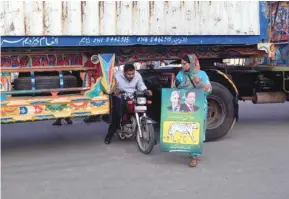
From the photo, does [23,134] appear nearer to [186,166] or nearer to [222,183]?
[186,166]

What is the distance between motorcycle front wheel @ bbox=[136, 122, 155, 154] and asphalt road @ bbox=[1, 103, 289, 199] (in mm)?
123

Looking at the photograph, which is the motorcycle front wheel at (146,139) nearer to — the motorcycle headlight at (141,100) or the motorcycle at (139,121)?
the motorcycle at (139,121)

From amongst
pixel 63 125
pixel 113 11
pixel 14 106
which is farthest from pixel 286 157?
pixel 63 125

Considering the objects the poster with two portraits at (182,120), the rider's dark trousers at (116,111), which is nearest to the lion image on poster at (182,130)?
the poster with two portraits at (182,120)

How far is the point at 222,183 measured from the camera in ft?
16.0

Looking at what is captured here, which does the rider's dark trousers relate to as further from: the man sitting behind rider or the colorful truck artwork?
the colorful truck artwork

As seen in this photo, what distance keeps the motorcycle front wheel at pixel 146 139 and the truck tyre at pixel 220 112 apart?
1.23 meters

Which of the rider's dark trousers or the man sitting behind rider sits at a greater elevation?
the man sitting behind rider

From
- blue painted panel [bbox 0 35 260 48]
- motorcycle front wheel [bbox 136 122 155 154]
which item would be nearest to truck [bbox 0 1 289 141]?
blue painted panel [bbox 0 35 260 48]

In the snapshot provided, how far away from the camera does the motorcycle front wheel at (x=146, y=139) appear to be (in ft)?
19.7

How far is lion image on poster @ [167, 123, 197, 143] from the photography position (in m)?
5.55

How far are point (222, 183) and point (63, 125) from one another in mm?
4406

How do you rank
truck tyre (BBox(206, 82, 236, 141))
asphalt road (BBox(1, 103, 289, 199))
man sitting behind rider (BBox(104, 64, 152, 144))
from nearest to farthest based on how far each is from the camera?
asphalt road (BBox(1, 103, 289, 199)) < man sitting behind rider (BBox(104, 64, 152, 144)) < truck tyre (BBox(206, 82, 236, 141))

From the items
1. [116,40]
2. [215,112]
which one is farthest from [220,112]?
[116,40]
